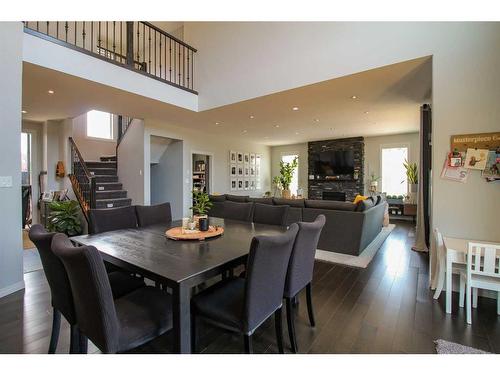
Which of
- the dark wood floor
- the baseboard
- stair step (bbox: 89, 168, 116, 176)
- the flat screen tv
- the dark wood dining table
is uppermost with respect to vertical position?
the flat screen tv

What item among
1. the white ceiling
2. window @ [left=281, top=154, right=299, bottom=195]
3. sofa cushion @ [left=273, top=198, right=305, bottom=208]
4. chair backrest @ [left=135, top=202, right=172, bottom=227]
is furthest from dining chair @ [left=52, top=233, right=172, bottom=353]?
window @ [left=281, top=154, right=299, bottom=195]

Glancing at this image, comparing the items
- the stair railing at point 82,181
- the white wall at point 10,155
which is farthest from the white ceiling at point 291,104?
the stair railing at point 82,181

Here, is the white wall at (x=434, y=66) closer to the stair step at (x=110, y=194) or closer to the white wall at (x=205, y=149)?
the white wall at (x=205, y=149)

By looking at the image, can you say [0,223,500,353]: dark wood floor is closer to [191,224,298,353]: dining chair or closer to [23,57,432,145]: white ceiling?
[191,224,298,353]: dining chair

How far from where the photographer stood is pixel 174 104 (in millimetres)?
4699

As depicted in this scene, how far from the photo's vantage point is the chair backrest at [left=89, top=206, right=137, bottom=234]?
7.88 feet

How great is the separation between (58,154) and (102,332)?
21.0 ft

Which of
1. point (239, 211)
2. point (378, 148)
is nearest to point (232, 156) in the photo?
point (378, 148)

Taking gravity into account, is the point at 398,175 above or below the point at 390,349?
above

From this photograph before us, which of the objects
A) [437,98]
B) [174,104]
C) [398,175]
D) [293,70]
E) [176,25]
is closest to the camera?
[437,98]

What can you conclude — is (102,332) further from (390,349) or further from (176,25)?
(176,25)

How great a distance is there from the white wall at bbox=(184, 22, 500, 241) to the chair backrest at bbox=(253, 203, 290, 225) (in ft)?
5.67

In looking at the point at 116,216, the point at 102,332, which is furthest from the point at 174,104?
the point at 102,332
